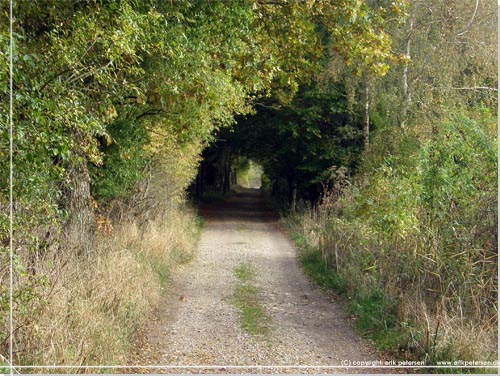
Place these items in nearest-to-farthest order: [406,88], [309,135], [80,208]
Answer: [80,208] → [406,88] → [309,135]

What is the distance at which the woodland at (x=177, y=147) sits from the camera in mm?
6078

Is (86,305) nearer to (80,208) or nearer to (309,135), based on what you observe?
(80,208)

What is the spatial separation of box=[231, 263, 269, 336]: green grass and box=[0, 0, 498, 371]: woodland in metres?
1.43

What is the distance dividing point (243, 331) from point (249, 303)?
1.84 metres

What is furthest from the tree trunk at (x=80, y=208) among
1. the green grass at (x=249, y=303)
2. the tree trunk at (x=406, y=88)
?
the tree trunk at (x=406, y=88)

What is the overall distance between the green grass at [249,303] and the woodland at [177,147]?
56.5 inches

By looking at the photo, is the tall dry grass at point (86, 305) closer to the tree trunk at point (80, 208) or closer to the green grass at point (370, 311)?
the tree trunk at point (80, 208)

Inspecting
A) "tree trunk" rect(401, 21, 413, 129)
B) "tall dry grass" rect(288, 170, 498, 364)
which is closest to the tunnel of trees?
"tree trunk" rect(401, 21, 413, 129)

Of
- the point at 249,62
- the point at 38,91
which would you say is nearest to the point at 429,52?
the point at 249,62

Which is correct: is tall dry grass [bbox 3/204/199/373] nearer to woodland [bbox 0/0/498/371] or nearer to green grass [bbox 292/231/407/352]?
woodland [bbox 0/0/498/371]

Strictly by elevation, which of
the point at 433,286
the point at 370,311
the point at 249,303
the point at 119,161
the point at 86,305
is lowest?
the point at 249,303

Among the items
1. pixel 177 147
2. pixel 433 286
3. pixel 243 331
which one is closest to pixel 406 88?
pixel 177 147

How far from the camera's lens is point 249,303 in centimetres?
1059

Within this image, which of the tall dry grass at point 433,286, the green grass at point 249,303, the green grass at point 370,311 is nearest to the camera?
the tall dry grass at point 433,286
